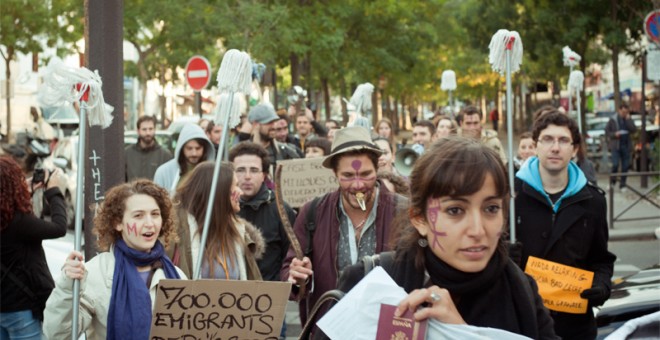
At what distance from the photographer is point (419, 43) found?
130 feet

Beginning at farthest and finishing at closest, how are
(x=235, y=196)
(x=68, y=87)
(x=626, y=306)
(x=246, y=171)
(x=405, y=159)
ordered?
(x=405, y=159) < (x=246, y=171) < (x=626, y=306) < (x=235, y=196) < (x=68, y=87)

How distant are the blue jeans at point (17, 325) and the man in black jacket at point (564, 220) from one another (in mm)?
2780

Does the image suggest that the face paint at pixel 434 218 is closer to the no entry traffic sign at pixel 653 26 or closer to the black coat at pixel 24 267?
the black coat at pixel 24 267

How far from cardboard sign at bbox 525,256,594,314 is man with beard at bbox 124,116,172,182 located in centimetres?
761

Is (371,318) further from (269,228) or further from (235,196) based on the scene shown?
(269,228)

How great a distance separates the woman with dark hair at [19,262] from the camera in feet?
19.8

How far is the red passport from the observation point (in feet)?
9.03

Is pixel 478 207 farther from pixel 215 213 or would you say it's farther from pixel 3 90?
pixel 3 90

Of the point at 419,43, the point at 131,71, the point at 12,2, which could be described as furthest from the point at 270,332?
the point at 419,43

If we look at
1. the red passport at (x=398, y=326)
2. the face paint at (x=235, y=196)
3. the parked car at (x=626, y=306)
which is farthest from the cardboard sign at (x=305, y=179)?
the red passport at (x=398, y=326)

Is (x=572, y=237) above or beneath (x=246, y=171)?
beneath

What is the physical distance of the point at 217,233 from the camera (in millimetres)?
6035

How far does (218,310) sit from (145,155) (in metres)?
8.07

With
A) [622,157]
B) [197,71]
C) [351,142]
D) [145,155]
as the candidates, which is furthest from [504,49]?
[622,157]
